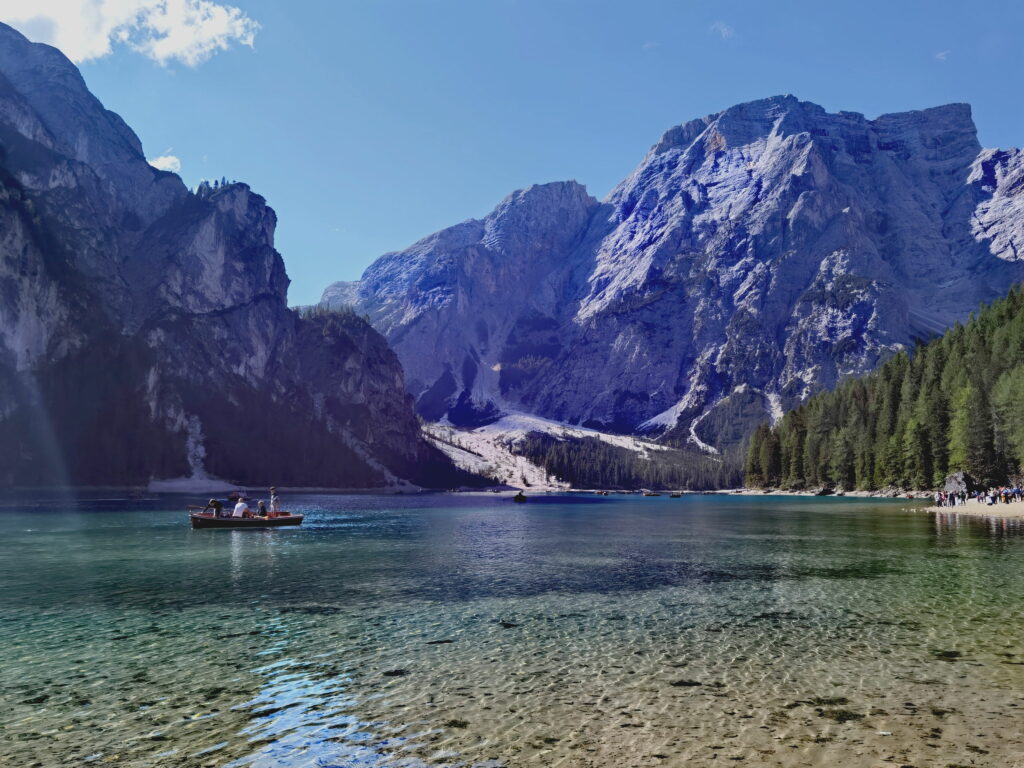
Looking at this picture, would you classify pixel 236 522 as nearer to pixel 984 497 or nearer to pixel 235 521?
pixel 235 521

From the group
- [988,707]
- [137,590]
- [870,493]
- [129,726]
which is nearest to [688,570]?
[988,707]

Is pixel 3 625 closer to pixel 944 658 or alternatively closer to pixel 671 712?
pixel 671 712

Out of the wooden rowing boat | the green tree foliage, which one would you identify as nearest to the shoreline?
the green tree foliage

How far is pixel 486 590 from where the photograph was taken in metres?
35.3

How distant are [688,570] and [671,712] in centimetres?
2861

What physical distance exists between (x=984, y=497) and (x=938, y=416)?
32.8 meters

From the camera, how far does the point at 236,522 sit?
83375mm

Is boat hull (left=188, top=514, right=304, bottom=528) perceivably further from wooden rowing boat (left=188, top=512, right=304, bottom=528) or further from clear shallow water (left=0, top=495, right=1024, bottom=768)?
clear shallow water (left=0, top=495, right=1024, bottom=768)

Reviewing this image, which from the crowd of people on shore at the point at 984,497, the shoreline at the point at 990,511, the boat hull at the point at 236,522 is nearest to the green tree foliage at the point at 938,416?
the crowd of people on shore at the point at 984,497

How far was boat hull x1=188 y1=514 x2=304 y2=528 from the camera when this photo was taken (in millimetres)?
81500

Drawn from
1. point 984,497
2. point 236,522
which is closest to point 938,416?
point 984,497

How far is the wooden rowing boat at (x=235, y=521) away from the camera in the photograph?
267 feet

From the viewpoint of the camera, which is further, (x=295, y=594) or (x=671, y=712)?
(x=295, y=594)

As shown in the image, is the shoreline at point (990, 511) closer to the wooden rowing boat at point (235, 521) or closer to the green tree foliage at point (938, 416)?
the green tree foliage at point (938, 416)
